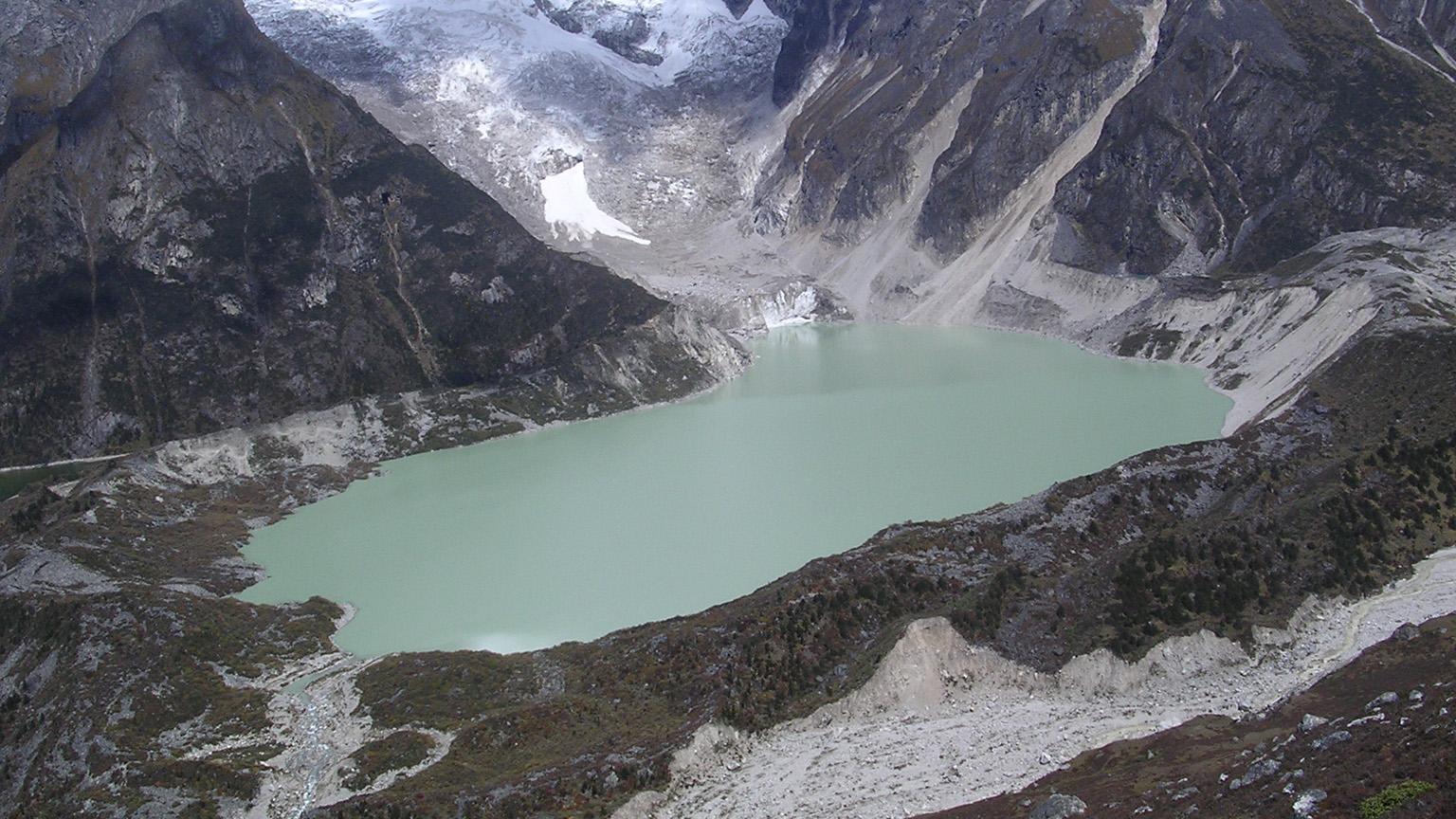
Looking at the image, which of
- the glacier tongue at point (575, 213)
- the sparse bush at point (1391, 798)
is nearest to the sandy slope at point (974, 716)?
the sparse bush at point (1391, 798)

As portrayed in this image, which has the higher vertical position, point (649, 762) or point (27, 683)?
point (649, 762)

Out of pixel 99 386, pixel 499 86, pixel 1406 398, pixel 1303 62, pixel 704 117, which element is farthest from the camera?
pixel 704 117

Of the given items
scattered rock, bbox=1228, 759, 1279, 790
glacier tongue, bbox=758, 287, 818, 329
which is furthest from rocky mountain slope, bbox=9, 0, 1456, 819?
glacier tongue, bbox=758, 287, 818, 329

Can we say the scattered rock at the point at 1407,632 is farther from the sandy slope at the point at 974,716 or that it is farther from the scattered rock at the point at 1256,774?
the scattered rock at the point at 1256,774

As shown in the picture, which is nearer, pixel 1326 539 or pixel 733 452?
pixel 1326 539

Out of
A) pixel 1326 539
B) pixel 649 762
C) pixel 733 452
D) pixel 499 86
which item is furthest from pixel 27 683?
pixel 499 86

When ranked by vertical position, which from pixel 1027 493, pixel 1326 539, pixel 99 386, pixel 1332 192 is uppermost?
pixel 1332 192

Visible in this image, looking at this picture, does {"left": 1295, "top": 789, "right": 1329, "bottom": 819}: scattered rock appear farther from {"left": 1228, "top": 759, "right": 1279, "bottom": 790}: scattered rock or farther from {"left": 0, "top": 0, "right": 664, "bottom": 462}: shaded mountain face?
{"left": 0, "top": 0, "right": 664, "bottom": 462}: shaded mountain face

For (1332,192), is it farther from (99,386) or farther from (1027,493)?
(99,386)
